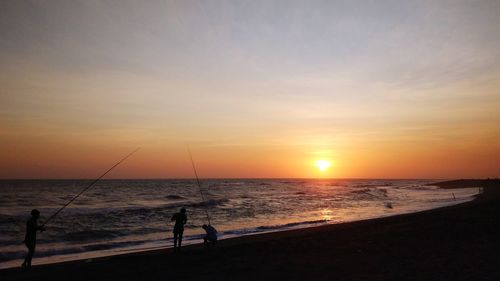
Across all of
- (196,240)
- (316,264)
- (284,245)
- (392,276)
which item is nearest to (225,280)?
(316,264)

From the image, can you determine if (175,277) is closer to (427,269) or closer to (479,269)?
(427,269)

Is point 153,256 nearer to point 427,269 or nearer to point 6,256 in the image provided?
point 6,256

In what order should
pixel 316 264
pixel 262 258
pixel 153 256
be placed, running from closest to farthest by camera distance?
pixel 316 264 → pixel 262 258 → pixel 153 256

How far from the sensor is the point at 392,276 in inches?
296

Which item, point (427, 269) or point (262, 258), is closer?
point (427, 269)

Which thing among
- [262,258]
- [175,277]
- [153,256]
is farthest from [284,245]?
[175,277]

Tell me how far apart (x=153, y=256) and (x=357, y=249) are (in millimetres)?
6140

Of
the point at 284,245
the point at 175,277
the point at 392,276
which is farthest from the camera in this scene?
the point at 284,245

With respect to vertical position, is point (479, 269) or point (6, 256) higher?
point (479, 269)

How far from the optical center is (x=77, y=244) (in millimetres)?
17156

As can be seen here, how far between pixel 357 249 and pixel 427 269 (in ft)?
9.92

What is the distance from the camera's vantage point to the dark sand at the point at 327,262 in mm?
7914

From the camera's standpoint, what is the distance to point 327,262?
9.28 metres

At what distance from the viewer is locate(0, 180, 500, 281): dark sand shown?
7914 mm
